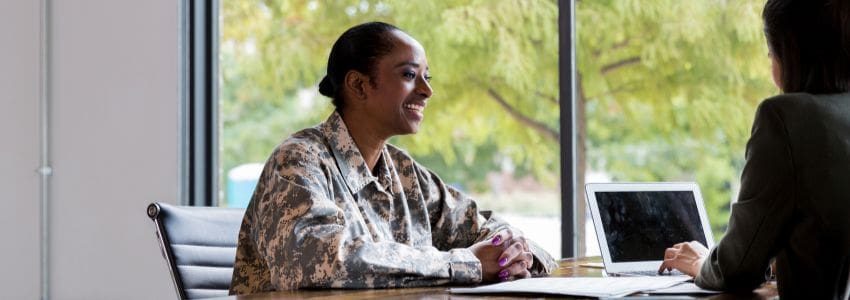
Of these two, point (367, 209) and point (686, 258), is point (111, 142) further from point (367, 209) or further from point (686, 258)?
point (686, 258)

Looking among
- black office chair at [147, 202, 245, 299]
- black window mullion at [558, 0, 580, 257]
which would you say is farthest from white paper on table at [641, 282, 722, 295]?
black window mullion at [558, 0, 580, 257]

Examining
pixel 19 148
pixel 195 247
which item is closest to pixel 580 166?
pixel 195 247

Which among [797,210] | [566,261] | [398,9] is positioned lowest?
[566,261]

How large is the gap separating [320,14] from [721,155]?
1.53 metres

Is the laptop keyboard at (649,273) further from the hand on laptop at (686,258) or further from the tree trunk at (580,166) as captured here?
the tree trunk at (580,166)

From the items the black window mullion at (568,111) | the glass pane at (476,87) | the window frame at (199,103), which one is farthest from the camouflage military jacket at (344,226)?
the window frame at (199,103)

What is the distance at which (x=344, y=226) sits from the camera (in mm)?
1948

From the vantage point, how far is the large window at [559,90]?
11.6 feet

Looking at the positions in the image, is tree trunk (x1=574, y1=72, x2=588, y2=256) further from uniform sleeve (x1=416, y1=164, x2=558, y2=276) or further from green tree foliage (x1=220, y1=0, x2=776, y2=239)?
uniform sleeve (x1=416, y1=164, x2=558, y2=276)

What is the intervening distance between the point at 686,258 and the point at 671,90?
5.34 ft

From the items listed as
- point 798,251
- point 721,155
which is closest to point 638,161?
point 721,155

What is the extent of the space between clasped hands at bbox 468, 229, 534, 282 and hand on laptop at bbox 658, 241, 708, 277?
0.26 meters

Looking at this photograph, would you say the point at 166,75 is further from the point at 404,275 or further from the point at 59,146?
the point at 404,275

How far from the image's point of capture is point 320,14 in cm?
419
